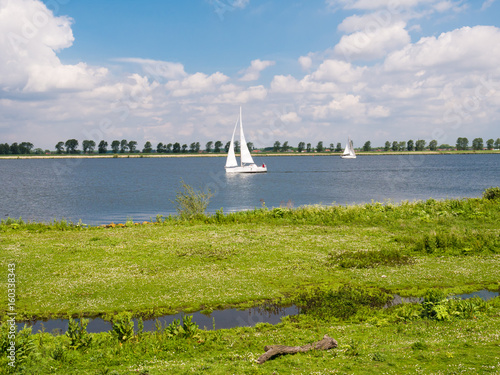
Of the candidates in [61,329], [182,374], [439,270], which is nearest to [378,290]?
[439,270]

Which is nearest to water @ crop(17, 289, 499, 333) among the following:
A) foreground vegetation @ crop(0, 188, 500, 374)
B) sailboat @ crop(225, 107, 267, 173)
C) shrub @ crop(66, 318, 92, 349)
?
foreground vegetation @ crop(0, 188, 500, 374)

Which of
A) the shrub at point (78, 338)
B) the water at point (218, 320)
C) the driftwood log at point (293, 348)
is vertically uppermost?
the driftwood log at point (293, 348)

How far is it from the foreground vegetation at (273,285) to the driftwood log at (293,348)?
0.21 m

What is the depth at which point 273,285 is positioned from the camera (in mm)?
19688

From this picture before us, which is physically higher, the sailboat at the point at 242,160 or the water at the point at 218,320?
the sailboat at the point at 242,160

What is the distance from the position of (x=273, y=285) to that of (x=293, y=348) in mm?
8025

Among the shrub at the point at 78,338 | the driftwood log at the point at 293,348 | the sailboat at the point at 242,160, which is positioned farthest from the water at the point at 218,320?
the sailboat at the point at 242,160

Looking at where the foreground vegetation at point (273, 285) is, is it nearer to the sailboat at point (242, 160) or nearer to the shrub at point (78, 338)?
the shrub at point (78, 338)

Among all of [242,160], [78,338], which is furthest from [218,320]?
[242,160]

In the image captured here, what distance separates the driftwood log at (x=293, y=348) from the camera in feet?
36.6

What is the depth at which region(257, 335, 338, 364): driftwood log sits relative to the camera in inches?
439

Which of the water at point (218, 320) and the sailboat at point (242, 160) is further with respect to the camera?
the sailboat at point (242, 160)

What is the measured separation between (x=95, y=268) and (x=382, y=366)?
16165mm

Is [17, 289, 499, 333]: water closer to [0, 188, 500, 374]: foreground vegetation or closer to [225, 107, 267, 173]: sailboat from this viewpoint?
[0, 188, 500, 374]: foreground vegetation
